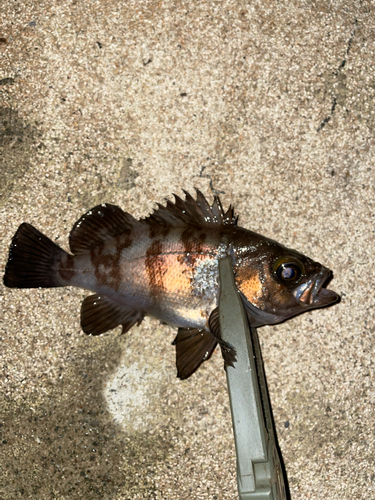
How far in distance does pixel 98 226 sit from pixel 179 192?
1.62 ft

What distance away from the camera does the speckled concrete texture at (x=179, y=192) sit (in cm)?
232

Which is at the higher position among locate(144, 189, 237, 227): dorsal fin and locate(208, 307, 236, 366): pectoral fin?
locate(144, 189, 237, 227): dorsal fin

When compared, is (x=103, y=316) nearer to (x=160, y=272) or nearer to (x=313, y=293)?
(x=160, y=272)

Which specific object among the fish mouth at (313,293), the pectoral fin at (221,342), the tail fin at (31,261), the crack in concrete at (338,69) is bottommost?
the pectoral fin at (221,342)

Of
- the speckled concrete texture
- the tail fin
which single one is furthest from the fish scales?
the speckled concrete texture

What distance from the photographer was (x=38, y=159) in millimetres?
2416

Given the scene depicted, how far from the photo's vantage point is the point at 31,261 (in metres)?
2.24

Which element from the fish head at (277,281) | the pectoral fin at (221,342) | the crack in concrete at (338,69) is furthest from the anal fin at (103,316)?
the crack in concrete at (338,69)

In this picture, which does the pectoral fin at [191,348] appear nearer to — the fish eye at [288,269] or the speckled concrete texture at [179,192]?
the speckled concrete texture at [179,192]

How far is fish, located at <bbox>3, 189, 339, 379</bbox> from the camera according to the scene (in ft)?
6.55

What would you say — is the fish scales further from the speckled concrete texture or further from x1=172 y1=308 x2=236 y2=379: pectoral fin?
the speckled concrete texture

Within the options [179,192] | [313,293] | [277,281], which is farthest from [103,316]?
[313,293]

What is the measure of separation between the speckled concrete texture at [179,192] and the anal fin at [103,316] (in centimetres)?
14

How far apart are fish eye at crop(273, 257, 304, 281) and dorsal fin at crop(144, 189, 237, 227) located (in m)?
0.34
